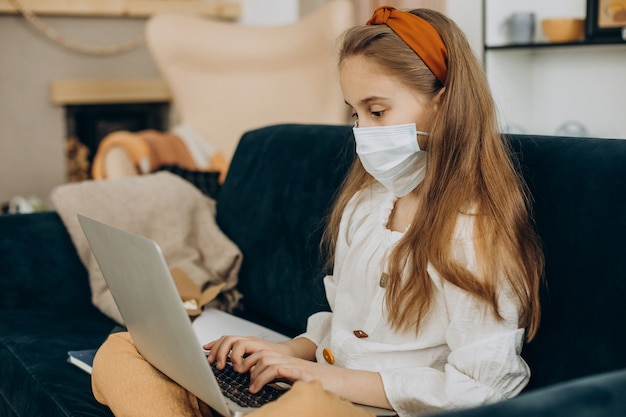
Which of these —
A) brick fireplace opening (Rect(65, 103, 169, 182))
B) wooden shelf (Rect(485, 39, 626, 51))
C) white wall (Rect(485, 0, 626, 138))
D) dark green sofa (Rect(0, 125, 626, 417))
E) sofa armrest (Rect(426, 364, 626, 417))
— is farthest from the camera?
brick fireplace opening (Rect(65, 103, 169, 182))

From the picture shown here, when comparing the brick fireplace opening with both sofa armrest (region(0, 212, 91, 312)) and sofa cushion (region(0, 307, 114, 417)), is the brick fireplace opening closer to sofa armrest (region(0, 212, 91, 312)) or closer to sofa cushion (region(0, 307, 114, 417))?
sofa armrest (region(0, 212, 91, 312))

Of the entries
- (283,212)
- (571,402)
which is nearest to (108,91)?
(283,212)

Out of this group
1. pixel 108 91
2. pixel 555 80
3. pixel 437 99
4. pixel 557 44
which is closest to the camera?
pixel 437 99

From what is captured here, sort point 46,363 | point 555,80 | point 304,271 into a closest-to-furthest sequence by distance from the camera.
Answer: point 46,363
point 304,271
point 555,80

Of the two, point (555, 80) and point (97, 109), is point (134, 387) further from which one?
point (97, 109)

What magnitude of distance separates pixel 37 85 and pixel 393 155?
11.0ft

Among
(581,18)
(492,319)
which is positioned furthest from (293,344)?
(581,18)

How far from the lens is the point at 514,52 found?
2.99 m

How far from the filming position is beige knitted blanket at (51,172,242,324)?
6.40ft

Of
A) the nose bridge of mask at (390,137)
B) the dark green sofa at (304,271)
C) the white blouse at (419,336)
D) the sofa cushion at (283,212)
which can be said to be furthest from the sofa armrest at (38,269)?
the nose bridge of mask at (390,137)

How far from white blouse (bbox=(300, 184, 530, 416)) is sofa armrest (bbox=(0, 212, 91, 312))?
85cm

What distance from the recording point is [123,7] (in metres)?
4.22

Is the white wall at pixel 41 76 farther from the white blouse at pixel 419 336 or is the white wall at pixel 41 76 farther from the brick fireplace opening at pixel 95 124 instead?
the white blouse at pixel 419 336

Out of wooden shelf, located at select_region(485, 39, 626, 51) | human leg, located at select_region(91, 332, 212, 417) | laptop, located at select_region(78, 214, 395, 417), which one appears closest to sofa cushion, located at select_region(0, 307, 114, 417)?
human leg, located at select_region(91, 332, 212, 417)
